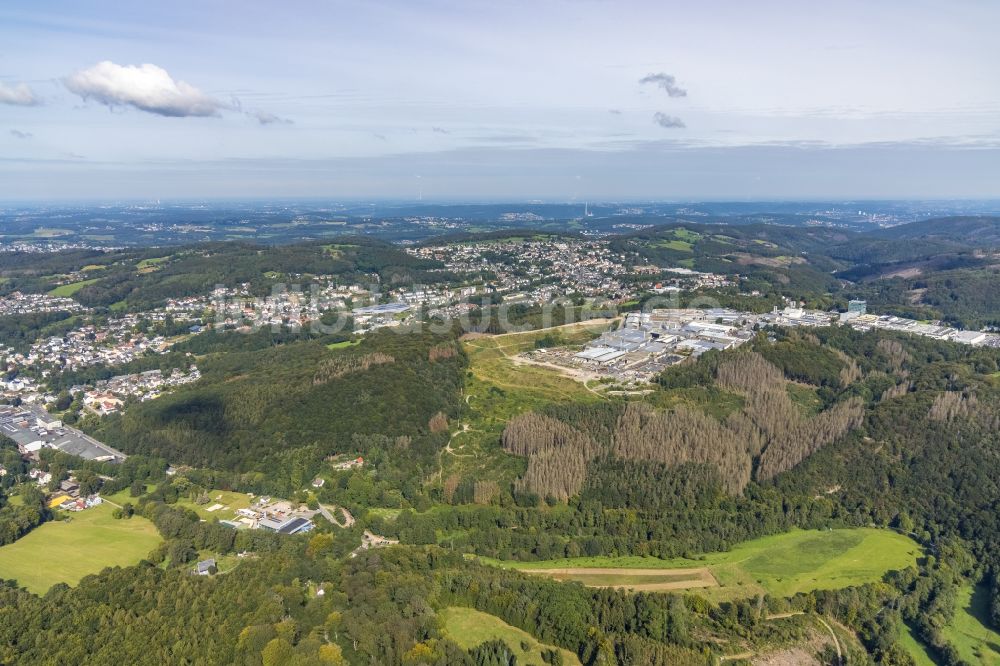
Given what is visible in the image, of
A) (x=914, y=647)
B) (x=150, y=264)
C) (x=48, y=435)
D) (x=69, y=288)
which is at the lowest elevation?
(x=914, y=647)

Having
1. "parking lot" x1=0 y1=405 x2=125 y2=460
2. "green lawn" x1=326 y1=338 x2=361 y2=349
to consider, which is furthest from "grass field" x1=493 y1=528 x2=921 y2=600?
"green lawn" x1=326 y1=338 x2=361 y2=349

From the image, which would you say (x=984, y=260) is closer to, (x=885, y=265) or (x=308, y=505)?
(x=885, y=265)

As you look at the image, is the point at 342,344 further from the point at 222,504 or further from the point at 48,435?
the point at 222,504

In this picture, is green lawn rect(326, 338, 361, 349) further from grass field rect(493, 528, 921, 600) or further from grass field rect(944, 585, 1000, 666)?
grass field rect(944, 585, 1000, 666)

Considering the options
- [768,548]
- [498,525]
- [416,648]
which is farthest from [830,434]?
[416,648]

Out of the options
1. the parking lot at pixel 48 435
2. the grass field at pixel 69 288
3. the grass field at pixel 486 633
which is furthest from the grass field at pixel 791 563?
the grass field at pixel 69 288

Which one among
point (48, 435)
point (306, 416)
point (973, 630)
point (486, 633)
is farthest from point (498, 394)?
point (48, 435)

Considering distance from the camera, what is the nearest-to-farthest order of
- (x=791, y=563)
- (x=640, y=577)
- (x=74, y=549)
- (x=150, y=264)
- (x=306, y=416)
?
(x=640, y=577) < (x=791, y=563) < (x=74, y=549) < (x=306, y=416) < (x=150, y=264)
